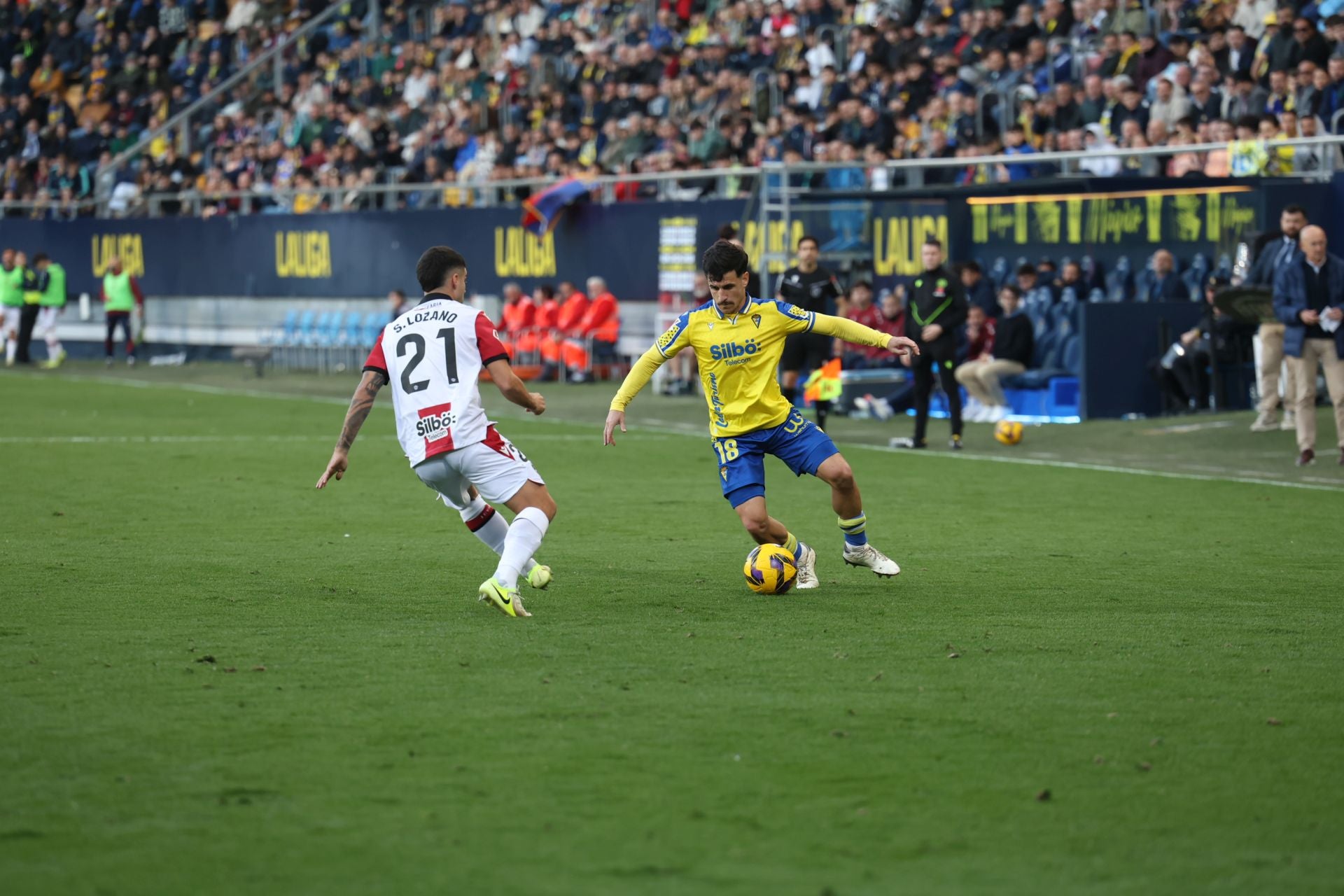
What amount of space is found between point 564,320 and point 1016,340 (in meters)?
8.60

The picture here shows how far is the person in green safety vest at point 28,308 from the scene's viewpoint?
34250 mm

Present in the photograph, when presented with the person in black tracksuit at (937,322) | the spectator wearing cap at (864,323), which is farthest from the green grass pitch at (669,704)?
the spectator wearing cap at (864,323)

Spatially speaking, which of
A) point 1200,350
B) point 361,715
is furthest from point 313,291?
point 361,715

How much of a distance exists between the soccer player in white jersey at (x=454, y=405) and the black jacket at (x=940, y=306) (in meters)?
9.57

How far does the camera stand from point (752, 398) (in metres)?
9.26

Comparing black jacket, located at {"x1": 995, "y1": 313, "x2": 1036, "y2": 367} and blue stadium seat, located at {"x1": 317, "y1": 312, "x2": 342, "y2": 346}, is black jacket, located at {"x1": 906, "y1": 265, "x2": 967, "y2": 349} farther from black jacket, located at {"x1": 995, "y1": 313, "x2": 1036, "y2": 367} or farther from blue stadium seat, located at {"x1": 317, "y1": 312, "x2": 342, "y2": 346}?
blue stadium seat, located at {"x1": 317, "y1": 312, "x2": 342, "y2": 346}

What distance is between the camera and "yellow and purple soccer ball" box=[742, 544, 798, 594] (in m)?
9.12

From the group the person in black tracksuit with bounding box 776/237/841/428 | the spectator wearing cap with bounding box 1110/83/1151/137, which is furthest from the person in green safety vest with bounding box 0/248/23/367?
the spectator wearing cap with bounding box 1110/83/1151/137

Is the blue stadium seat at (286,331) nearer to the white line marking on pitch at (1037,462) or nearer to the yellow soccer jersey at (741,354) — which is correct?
the white line marking on pitch at (1037,462)

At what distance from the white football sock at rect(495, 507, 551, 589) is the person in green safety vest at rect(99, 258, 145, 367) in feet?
89.7

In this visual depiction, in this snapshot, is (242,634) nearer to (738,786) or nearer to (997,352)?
(738,786)

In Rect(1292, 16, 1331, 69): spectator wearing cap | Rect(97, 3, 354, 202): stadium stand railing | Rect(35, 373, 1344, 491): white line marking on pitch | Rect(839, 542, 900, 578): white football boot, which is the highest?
Rect(97, 3, 354, 202): stadium stand railing

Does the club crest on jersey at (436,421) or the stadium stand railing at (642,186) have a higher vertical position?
the stadium stand railing at (642,186)

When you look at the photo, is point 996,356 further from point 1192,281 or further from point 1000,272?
point 1192,281
